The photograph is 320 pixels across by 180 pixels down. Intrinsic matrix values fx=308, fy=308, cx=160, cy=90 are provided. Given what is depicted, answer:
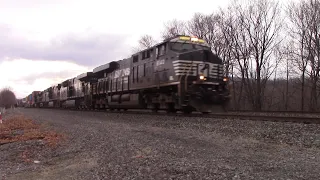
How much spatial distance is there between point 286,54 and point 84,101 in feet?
72.7

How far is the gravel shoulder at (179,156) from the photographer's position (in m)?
4.80

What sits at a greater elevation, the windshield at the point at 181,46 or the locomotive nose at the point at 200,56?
the windshield at the point at 181,46

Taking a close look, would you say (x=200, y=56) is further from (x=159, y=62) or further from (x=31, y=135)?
(x=31, y=135)

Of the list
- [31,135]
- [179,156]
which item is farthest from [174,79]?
[179,156]

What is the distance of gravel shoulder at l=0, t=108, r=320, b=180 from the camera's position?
189 inches

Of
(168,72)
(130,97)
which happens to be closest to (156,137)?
(168,72)

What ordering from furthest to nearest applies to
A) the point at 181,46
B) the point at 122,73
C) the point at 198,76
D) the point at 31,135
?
the point at 122,73 → the point at 181,46 → the point at 198,76 → the point at 31,135

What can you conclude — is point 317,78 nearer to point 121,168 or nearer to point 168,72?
point 168,72

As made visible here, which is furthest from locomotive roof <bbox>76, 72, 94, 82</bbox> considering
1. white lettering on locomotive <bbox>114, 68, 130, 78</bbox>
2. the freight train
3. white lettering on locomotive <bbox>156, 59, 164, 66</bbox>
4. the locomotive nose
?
the locomotive nose

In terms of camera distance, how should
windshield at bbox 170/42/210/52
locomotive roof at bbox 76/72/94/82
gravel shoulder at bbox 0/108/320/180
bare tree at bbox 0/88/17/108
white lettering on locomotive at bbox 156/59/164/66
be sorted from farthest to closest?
bare tree at bbox 0/88/17/108, locomotive roof at bbox 76/72/94/82, white lettering on locomotive at bbox 156/59/164/66, windshield at bbox 170/42/210/52, gravel shoulder at bbox 0/108/320/180

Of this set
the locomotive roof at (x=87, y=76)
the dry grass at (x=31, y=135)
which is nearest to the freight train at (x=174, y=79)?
the dry grass at (x=31, y=135)

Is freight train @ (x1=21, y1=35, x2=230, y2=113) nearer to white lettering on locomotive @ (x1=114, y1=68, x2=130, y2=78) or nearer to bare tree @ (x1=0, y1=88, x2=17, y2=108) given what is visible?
white lettering on locomotive @ (x1=114, y1=68, x2=130, y2=78)

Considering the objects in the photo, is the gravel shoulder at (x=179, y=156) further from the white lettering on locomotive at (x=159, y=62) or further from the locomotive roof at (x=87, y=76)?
the locomotive roof at (x=87, y=76)

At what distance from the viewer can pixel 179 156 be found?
5.97m
